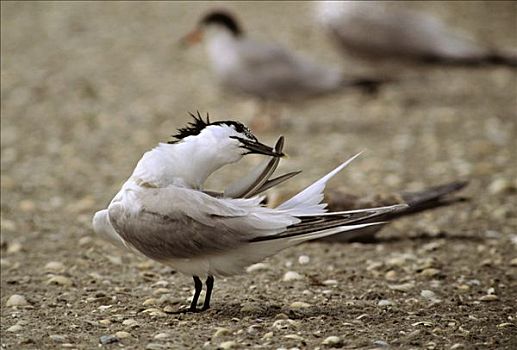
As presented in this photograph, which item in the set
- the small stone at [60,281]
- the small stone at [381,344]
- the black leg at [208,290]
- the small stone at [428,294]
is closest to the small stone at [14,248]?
the small stone at [60,281]

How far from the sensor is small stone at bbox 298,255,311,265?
438cm

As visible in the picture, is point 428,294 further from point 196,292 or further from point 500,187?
point 500,187

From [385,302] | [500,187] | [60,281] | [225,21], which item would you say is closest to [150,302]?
[60,281]

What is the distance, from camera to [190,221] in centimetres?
325

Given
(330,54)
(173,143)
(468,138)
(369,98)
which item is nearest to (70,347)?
(173,143)

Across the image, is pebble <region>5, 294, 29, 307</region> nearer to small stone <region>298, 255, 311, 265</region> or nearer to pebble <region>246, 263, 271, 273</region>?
pebble <region>246, 263, 271, 273</region>

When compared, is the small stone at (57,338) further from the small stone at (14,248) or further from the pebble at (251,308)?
the small stone at (14,248)

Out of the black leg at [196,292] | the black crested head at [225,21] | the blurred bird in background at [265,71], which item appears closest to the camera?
the black leg at [196,292]

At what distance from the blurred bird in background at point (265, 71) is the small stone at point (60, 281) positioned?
377 centimetres

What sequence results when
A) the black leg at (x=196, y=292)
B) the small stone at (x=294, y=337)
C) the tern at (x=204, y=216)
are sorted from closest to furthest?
the small stone at (x=294, y=337) < the tern at (x=204, y=216) < the black leg at (x=196, y=292)

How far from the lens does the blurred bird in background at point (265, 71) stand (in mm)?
7598

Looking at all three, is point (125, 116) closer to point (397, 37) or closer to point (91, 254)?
point (397, 37)

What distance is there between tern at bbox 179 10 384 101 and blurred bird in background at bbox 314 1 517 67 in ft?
2.10

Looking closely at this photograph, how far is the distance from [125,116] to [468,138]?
2.78 metres
